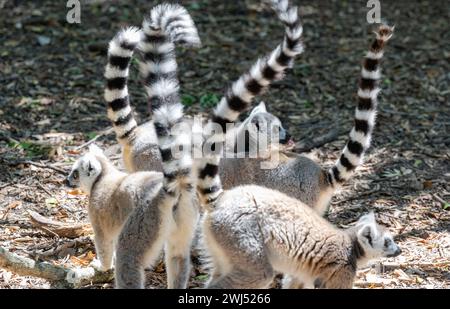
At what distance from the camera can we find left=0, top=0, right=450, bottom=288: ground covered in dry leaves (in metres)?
6.27

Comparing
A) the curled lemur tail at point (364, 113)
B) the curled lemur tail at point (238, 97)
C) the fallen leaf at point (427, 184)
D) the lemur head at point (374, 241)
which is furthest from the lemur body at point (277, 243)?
the fallen leaf at point (427, 184)

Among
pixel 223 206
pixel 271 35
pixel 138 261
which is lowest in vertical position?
pixel 138 261

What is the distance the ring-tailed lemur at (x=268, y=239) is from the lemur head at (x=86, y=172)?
1191mm

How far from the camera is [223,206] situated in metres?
Result: 4.87

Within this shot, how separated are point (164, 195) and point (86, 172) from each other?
1107mm

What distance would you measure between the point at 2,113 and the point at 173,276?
4.19 m

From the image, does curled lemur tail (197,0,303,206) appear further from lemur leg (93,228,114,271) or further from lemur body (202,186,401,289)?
lemur leg (93,228,114,271)

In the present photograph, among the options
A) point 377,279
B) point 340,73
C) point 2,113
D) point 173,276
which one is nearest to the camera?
point 173,276

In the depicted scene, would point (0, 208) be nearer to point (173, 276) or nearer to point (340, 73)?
point (173, 276)

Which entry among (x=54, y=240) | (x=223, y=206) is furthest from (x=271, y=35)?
(x=223, y=206)

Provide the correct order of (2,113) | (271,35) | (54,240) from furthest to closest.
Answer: (271,35) < (2,113) < (54,240)

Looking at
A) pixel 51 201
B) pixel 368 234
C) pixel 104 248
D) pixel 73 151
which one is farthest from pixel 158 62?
pixel 73 151

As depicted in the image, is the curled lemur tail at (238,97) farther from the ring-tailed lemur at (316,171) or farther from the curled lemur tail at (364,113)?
the ring-tailed lemur at (316,171)

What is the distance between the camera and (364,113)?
609cm
